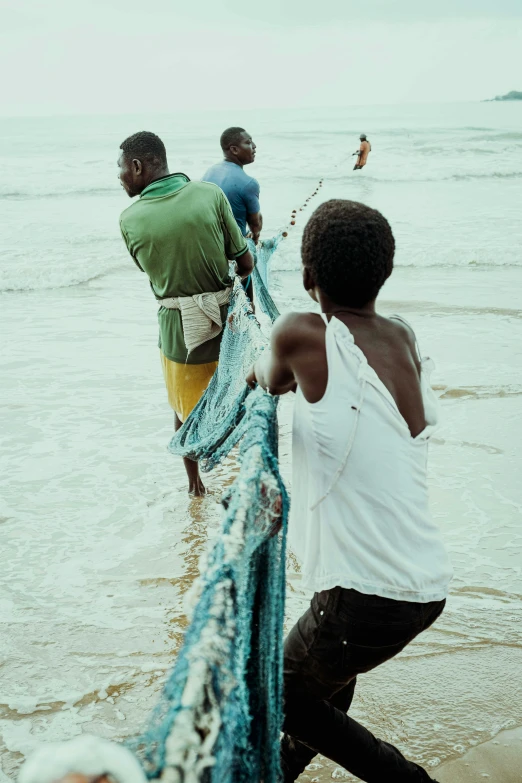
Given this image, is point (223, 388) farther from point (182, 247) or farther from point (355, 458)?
point (355, 458)

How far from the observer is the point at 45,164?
24516mm

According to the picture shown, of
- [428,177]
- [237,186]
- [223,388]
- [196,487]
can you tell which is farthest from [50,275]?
[428,177]

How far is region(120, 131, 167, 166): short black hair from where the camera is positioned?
3307 mm

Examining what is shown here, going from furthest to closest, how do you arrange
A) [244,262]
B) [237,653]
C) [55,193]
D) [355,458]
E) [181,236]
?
[55,193] → [244,262] → [181,236] → [355,458] → [237,653]

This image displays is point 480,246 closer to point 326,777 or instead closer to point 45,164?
point 326,777

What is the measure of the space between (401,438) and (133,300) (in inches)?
296

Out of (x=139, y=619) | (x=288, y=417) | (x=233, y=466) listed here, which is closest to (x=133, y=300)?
(x=288, y=417)

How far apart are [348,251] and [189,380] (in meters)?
2.18

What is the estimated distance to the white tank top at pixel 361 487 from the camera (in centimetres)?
150

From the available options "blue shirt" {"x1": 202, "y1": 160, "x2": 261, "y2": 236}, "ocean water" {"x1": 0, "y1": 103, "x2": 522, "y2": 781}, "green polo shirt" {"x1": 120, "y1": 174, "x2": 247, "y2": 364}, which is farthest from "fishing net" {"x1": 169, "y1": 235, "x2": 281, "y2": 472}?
"blue shirt" {"x1": 202, "y1": 160, "x2": 261, "y2": 236}

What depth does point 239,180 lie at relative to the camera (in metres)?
4.80

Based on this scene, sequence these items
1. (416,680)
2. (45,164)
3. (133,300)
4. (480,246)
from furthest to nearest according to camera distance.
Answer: (45,164) → (480,246) → (133,300) → (416,680)

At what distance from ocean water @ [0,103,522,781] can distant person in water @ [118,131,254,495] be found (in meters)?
0.92

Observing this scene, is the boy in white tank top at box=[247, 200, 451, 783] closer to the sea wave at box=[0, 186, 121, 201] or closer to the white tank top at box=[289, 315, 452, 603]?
the white tank top at box=[289, 315, 452, 603]
